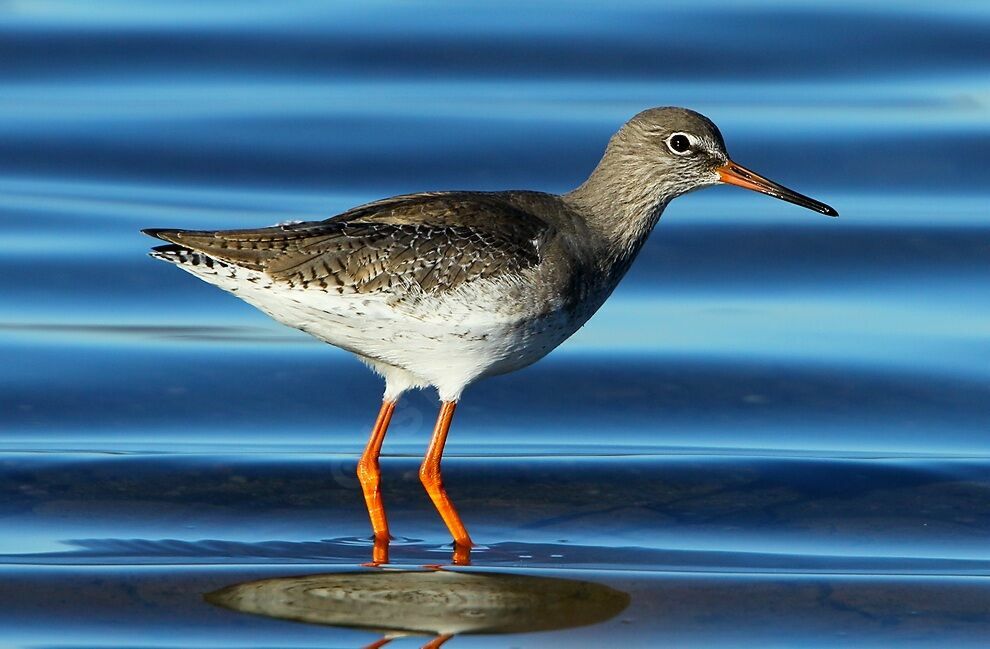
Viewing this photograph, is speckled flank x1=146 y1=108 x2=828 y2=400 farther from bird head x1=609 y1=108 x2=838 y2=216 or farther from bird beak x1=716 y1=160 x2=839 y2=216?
bird beak x1=716 y1=160 x2=839 y2=216

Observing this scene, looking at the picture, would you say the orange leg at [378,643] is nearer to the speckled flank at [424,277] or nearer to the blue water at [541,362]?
the blue water at [541,362]

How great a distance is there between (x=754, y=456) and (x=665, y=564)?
1813mm

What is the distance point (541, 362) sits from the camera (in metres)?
11.1

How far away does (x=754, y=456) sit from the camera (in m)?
9.62

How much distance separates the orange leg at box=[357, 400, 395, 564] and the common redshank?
0.01 metres

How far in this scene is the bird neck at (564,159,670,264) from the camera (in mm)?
8719

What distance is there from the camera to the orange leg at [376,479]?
27.6 ft

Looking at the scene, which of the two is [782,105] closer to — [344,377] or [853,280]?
[853,280]

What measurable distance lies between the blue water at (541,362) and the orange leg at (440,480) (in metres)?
0.18

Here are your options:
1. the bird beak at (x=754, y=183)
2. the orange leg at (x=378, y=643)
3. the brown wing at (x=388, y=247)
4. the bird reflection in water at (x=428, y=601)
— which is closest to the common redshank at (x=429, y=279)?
the brown wing at (x=388, y=247)

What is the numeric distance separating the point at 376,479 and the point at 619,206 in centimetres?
187

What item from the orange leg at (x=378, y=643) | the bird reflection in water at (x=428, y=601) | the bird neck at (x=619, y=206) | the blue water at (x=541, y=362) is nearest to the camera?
the orange leg at (x=378, y=643)

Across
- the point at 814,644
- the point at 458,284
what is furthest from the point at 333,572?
the point at 814,644

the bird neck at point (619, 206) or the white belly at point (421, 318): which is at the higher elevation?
the bird neck at point (619, 206)
